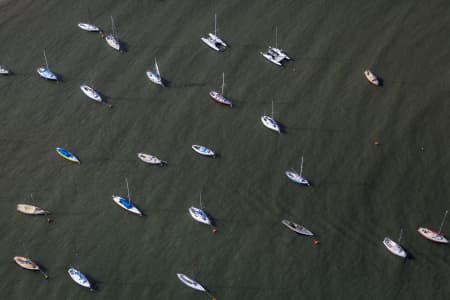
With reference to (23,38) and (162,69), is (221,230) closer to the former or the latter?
(162,69)

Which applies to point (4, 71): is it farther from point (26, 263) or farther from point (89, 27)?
point (26, 263)

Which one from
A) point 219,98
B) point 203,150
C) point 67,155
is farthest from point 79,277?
point 219,98

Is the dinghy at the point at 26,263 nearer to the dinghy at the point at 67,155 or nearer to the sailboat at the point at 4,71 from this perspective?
the dinghy at the point at 67,155

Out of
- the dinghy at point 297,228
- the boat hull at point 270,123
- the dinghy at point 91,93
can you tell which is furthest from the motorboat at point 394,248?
the dinghy at point 91,93

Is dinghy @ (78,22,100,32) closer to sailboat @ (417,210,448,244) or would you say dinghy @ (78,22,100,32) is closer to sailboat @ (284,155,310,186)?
sailboat @ (284,155,310,186)

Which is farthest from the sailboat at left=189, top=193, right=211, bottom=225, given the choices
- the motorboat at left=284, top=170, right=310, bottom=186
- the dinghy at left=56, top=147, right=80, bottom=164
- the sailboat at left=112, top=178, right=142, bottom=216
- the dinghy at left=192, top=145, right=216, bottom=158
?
the dinghy at left=56, top=147, right=80, bottom=164

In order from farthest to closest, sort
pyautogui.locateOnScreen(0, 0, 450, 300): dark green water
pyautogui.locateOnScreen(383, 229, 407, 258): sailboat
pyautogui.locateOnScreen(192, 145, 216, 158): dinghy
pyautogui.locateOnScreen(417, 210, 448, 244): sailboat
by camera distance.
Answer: pyautogui.locateOnScreen(192, 145, 216, 158): dinghy
pyautogui.locateOnScreen(417, 210, 448, 244): sailboat
pyautogui.locateOnScreen(383, 229, 407, 258): sailboat
pyautogui.locateOnScreen(0, 0, 450, 300): dark green water

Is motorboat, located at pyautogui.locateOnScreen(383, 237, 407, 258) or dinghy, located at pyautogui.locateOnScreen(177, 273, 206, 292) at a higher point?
motorboat, located at pyautogui.locateOnScreen(383, 237, 407, 258)
